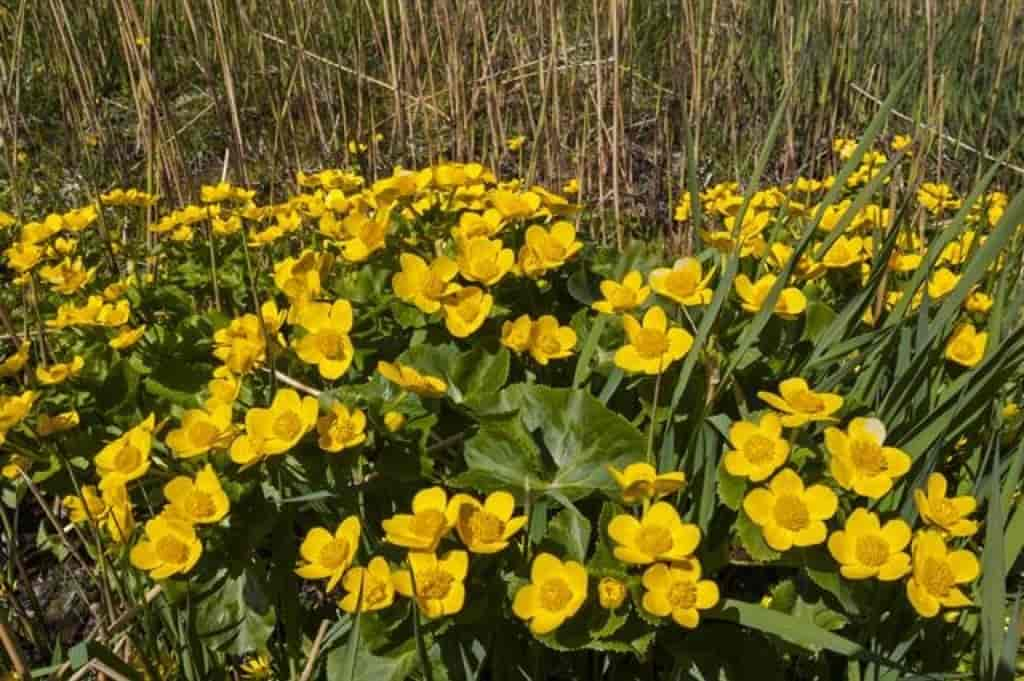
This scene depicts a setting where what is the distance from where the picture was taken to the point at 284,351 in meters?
1.33

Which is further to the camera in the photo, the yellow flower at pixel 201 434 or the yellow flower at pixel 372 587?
the yellow flower at pixel 201 434

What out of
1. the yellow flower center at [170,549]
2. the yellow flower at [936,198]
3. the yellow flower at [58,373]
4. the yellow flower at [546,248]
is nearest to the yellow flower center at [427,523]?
the yellow flower center at [170,549]

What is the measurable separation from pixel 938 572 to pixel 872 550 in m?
0.10

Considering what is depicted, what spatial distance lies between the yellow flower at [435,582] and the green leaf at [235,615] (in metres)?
0.39

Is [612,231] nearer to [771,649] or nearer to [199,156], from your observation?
[771,649]

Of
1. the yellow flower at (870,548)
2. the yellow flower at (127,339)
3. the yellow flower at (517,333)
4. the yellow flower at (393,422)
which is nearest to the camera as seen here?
the yellow flower at (870,548)

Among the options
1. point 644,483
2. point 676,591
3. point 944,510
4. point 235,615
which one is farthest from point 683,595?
point 235,615

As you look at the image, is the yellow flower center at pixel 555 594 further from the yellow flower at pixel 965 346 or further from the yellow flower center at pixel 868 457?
the yellow flower at pixel 965 346

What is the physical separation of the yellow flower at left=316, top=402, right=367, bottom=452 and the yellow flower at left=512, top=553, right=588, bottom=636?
0.28 metres

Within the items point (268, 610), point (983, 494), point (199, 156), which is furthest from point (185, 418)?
point (199, 156)

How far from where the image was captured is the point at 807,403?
1092 millimetres

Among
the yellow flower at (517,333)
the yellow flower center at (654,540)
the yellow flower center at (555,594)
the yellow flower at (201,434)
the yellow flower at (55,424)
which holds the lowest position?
the yellow flower center at (555,594)

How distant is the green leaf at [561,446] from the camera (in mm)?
1180

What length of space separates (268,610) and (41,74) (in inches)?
197
